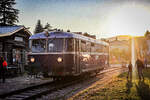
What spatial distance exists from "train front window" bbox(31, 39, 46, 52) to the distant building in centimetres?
625

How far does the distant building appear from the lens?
19.0m

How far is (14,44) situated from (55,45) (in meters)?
9.64

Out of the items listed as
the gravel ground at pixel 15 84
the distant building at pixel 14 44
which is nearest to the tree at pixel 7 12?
the distant building at pixel 14 44

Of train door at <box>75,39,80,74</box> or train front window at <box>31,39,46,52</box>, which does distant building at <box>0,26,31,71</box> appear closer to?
train front window at <box>31,39,46,52</box>

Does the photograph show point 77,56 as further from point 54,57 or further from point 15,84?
point 15,84

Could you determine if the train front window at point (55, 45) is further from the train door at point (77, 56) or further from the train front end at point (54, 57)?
the train door at point (77, 56)

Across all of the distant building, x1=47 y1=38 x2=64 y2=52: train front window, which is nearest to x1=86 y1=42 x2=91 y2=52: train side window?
x1=47 y1=38 x2=64 y2=52: train front window

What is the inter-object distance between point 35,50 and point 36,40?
0.67 metres

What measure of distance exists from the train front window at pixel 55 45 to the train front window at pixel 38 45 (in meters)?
0.38

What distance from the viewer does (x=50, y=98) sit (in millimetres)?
8836

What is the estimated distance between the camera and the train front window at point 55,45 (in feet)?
39.9

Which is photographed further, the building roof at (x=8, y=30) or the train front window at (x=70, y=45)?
the building roof at (x=8, y=30)

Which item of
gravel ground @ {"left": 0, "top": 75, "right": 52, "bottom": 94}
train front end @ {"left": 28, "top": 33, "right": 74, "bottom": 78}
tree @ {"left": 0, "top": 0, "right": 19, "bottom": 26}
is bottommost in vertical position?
gravel ground @ {"left": 0, "top": 75, "right": 52, "bottom": 94}

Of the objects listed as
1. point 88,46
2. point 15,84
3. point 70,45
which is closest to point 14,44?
point 15,84
